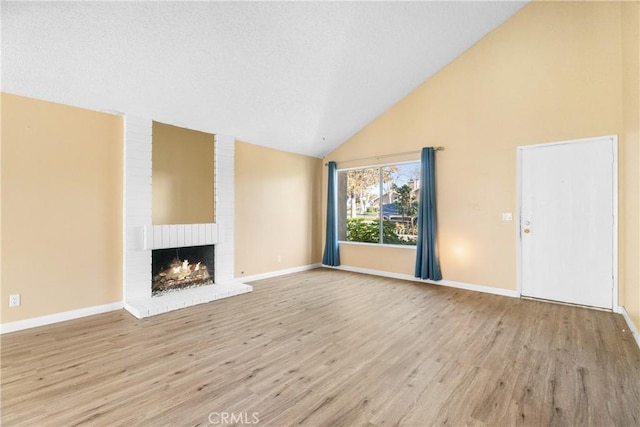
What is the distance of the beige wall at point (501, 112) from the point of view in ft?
12.1

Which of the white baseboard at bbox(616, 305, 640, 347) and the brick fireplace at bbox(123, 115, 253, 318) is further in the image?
the brick fireplace at bbox(123, 115, 253, 318)

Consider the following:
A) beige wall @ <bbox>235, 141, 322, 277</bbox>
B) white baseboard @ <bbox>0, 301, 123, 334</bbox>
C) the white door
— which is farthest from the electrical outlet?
the white door

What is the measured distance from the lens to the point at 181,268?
437 centimetres

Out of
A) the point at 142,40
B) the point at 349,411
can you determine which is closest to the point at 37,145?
the point at 142,40

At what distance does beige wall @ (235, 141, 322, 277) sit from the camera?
5.16m

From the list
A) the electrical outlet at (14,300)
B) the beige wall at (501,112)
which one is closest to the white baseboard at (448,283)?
the beige wall at (501,112)

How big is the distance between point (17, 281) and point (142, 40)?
2795mm

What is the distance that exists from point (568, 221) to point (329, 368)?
12.2 feet

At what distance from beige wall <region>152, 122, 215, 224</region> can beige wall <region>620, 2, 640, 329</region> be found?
5099 millimetres

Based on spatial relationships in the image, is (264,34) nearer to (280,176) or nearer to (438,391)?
(280,176)

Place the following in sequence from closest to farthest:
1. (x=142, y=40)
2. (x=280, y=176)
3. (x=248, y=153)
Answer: (x=142, y=40) → (x=248, y=153) → (x=280, y=176)

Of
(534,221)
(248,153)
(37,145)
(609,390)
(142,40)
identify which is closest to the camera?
(609,390)

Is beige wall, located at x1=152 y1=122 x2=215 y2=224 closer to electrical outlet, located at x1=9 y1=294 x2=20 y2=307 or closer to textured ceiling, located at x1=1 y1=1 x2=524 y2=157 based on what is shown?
textured ceiling, located at x1=1 y1=1 x2=524 y2=157

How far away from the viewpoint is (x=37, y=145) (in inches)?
125
